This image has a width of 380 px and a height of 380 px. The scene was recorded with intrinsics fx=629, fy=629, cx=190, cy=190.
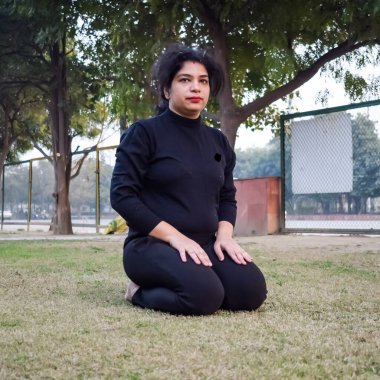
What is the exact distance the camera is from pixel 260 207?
1159 cm

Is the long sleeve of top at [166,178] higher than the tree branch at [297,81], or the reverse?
the tree branch at [297,81]

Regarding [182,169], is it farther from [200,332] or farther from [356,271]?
[356,271]

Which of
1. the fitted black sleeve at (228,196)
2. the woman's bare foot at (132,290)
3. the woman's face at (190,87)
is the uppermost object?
the woman's face at (190,87)

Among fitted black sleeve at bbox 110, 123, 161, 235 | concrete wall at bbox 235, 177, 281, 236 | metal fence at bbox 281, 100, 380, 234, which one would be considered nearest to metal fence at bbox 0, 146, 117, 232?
concrete wall at bbox 235, 177, 281, 236

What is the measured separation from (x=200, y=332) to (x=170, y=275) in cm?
54

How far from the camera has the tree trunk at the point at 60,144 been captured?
14133 mm

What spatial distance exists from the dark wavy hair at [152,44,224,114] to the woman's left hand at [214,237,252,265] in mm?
795

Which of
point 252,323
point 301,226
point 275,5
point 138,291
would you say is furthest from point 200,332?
point 301,226

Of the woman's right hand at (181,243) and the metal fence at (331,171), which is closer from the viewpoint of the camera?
the woman's right hand at (181,243)

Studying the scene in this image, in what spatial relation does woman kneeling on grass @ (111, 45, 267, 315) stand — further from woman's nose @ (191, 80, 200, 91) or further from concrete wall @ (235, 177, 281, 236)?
concrete wall @ (235, 177, 281, 236)

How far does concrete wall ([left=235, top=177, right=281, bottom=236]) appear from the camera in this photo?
11469mm

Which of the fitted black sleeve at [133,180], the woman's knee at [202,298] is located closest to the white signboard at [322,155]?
the fitted black sleeve at [133,180]

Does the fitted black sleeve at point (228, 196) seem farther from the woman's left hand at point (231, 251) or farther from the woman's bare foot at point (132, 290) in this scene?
the woman's bare foot at point (132, 290)

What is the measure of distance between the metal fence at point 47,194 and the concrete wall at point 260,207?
3.56 metres
